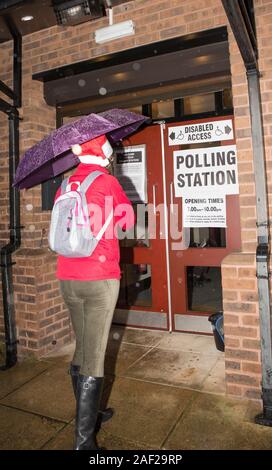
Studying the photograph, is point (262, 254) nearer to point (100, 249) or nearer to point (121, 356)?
point (100, 249)

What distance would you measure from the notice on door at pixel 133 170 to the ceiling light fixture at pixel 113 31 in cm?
146

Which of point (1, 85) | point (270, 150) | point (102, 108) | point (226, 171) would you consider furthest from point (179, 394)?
point (1, 85)

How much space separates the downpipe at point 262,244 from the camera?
2902 millimetres

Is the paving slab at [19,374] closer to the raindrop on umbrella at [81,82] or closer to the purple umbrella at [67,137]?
the purple umbrella at [67,137]

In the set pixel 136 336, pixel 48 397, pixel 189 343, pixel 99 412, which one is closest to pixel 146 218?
pixel 136 336

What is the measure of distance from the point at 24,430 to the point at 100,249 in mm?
1652

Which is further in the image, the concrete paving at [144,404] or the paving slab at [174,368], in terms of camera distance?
the paving slab at [174,368]

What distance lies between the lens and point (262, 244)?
9.98ft

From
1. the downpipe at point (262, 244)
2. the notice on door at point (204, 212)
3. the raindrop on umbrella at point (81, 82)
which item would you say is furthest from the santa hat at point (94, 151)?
the notice on door at point (204, 212)

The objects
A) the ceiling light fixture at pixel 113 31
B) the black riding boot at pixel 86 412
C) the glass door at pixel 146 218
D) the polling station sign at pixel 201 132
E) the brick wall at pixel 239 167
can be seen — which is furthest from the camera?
the glass door at pixel 146 218

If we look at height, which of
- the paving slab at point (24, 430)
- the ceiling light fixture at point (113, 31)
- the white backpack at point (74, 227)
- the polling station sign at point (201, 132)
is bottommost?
the paving slab at point (24, 430)

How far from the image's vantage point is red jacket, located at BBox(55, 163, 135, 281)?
8.02ft

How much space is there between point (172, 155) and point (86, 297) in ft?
9.60

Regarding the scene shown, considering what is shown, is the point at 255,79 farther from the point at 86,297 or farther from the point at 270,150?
the point at 86,297
